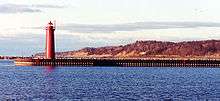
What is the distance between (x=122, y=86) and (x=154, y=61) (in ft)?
257

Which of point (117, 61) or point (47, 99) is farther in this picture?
point (117, 61)

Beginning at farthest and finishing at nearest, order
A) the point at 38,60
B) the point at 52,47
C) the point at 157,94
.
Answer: the point at 38,60
the point at 52,47
the point at 157,94

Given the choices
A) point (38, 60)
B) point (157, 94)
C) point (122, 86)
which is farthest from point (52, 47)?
point (157, 94)

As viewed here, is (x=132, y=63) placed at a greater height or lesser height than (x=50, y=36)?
lesser

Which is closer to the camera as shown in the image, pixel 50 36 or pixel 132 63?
pixel 50 36

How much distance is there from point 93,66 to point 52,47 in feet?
76.6

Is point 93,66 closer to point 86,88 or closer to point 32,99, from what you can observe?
point 86,88

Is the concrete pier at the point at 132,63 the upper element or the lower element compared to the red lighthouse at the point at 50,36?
lower

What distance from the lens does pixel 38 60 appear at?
150 meters

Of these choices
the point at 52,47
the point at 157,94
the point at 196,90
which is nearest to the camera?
the point at 157,94

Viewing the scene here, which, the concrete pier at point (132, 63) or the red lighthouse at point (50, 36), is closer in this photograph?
the red lighthouse at point (50, 36)

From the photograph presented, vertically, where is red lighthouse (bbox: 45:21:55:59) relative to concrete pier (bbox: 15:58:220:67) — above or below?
above

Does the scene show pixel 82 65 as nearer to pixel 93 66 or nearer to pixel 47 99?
pixel 93 66

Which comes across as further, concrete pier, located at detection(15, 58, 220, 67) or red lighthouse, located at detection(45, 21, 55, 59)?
concrete pier, located at detection(15, 58, 220, 67)
